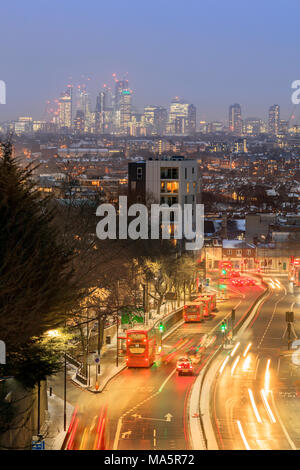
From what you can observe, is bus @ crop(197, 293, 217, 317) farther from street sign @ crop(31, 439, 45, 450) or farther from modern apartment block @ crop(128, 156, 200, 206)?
street sign @ crop(31, 439, 45, 450)

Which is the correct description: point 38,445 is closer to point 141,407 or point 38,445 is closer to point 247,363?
point 141,407

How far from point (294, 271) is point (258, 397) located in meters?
32.8

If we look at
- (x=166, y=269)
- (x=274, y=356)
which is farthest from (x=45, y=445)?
(x=166, y=269)

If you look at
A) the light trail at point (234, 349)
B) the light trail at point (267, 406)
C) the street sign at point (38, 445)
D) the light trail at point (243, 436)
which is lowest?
the light trail at point (234, 349)

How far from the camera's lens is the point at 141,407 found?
17.5m

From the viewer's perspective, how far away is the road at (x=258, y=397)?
14.9 metres

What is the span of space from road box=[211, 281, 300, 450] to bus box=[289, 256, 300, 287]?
19.1 m

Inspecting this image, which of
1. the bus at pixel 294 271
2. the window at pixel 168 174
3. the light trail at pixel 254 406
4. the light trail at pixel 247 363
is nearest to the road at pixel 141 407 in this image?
the light trail at pixel 247 363

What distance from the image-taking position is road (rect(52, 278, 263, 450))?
47.8 feet

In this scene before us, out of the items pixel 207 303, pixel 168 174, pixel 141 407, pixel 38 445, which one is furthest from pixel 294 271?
pixel 38 445

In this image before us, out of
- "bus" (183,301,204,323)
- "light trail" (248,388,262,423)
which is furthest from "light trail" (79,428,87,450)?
"bus" (183,301,204,323)

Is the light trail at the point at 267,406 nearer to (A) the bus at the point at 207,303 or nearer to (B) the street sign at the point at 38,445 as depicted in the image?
(B) the street sign at the point at 38,445

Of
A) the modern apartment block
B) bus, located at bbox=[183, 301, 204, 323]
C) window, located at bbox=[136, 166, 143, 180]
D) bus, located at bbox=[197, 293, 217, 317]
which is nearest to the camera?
bus, located at bbox=[183, 301, 204, 323]

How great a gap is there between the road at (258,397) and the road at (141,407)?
70 centimetres
